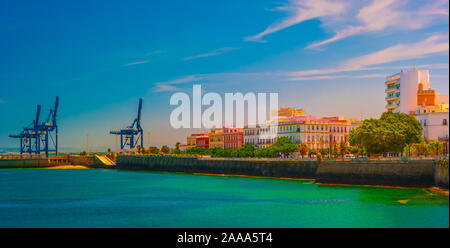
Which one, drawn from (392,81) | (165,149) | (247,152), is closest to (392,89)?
(392,81)

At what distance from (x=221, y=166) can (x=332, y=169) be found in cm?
2510

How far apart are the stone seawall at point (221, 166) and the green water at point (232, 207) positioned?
25.5 ft

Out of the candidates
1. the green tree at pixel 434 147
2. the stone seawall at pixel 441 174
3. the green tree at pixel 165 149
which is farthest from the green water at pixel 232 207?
the green tree at pixel 165 149

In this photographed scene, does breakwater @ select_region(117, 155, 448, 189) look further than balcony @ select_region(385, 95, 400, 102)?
No

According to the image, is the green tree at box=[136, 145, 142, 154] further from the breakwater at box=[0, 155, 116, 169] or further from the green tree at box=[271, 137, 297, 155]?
the green tree at box=[271, 137, 297, 155]

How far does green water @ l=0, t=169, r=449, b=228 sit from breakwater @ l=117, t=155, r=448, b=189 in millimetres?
1788

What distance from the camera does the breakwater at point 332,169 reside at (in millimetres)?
46188

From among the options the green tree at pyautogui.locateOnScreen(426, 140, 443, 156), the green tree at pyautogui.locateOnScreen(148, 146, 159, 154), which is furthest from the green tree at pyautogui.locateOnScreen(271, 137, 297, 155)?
the green tree at pyautogui.locateOnScreen(148, 146, 159, 154)

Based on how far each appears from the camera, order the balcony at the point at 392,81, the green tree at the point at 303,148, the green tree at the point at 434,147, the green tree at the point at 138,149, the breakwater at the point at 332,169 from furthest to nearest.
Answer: the green tree at the point at 138,149, the green tree at the point at 303,148, the balcony at the point at 392,81, the green tree at the point at 434,147, the breakwater at the point at 332,169

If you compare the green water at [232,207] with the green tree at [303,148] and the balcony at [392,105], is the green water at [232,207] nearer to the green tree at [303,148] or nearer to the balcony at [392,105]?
the green tree at [303,148]

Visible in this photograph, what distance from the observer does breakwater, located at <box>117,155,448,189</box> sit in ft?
152

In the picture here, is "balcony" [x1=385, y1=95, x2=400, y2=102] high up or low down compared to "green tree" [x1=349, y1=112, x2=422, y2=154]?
up

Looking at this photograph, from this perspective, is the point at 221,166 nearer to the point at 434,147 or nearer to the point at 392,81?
the point at 392,81
